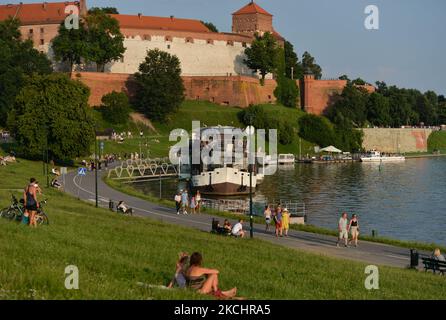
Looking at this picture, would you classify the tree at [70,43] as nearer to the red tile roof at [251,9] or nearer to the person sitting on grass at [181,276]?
the red tile roof at [251,9]

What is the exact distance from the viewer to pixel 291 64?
4847 inches

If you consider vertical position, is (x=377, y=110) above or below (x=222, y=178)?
above

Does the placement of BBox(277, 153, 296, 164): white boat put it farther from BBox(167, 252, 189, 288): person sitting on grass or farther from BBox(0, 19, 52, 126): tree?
BBox(167, 252, 189, 288): person sitting on grass

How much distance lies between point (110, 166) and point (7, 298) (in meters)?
58.7

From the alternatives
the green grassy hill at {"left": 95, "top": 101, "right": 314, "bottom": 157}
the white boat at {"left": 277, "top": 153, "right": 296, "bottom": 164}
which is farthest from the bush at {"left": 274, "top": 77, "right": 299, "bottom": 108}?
the white boat at {"left": 277, "top": 153, "right": 296, "bottom": 164}

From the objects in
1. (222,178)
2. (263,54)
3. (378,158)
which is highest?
(263,54)

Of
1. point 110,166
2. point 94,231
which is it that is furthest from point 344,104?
point 94,231

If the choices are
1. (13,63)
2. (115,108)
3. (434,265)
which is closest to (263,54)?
(115,108)

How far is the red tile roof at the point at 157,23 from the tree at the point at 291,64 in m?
15.2

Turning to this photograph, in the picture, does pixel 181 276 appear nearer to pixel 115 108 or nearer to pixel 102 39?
pixel 115 108

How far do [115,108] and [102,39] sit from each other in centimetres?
979

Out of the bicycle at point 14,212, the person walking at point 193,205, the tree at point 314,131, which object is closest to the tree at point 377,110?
the tree at point 314,131

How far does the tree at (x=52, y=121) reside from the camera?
59.4m

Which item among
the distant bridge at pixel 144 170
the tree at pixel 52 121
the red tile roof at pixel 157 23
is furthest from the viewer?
the red tile roof at pixel 157 23
